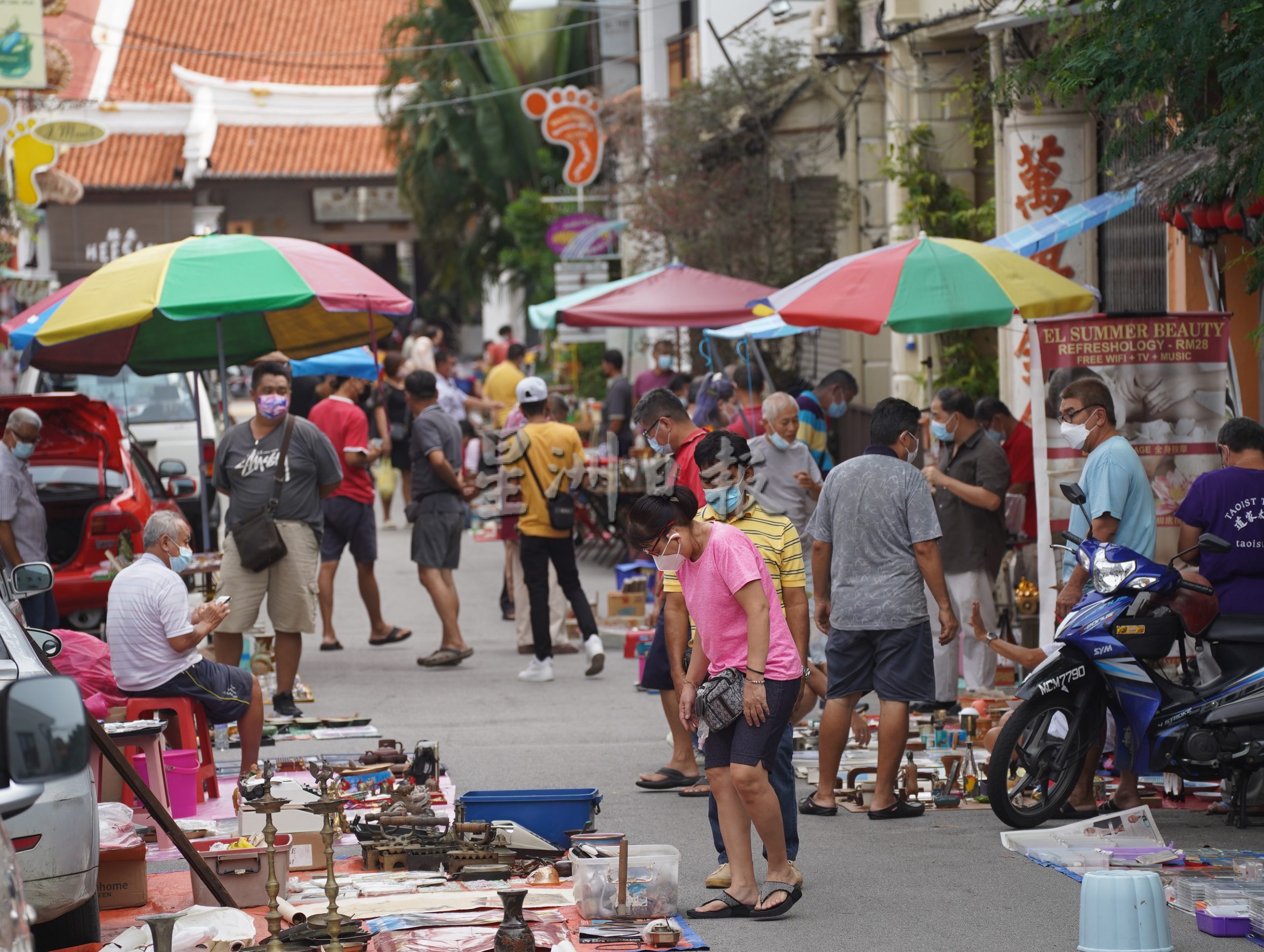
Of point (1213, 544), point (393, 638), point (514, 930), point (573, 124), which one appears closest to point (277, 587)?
point (393, 638)

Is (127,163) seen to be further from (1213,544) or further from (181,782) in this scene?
(1213,544)

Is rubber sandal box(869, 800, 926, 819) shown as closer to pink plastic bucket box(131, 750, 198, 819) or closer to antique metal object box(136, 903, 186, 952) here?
pink plastic bucket box(131, 750, 198, 819)

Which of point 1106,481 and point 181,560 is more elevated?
point 1106,481

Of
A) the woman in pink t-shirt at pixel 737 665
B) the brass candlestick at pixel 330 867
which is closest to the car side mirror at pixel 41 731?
the brass candlestick at pixel 330 867

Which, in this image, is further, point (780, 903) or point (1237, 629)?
point (1237, 629)

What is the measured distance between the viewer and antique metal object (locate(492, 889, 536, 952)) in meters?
5.98

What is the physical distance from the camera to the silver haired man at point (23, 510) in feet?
37.7

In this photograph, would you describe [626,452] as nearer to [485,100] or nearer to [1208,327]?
[1208,327]

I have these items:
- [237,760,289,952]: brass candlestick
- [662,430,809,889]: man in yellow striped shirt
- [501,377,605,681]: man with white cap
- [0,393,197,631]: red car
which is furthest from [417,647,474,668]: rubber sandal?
[237,760,289,952]: brass candlestick

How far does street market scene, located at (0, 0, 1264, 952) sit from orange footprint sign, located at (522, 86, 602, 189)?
5.94 meters

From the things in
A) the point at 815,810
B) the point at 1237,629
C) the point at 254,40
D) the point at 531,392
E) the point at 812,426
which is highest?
the point at 254,40

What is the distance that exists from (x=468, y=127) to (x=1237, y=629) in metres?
27.3

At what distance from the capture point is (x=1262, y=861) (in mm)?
6840

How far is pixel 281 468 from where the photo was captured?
10.8m
